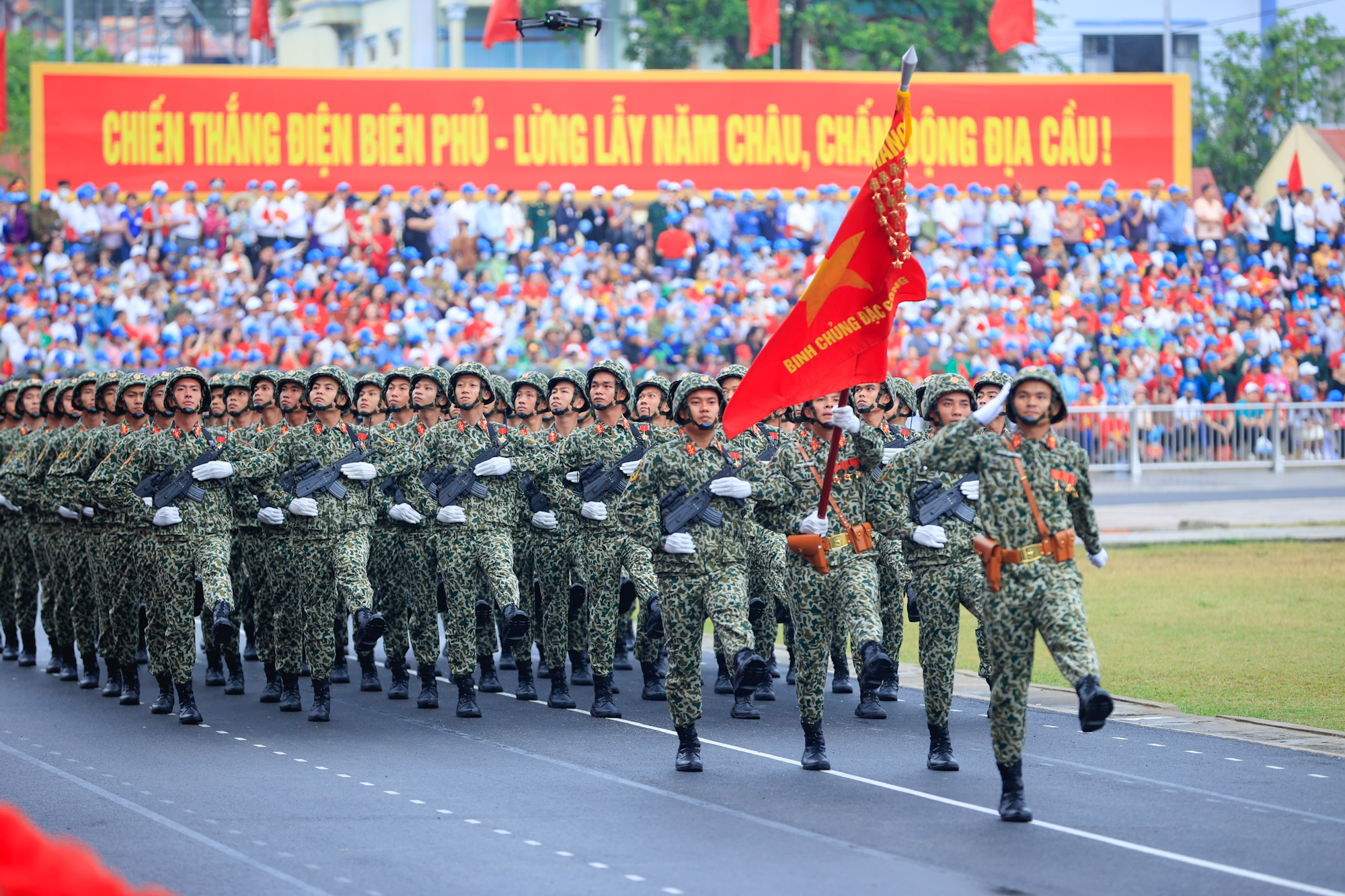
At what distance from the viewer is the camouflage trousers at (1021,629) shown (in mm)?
7914

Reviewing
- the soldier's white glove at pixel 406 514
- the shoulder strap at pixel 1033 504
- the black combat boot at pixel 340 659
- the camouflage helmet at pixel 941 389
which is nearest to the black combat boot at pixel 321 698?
the soldier's white glove at pixel 406 514

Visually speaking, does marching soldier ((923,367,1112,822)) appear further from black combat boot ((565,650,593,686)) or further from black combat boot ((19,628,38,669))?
black combat boot ((19,628,38,669))

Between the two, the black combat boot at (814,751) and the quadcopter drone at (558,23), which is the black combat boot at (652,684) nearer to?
the black combat boot at (814,751)

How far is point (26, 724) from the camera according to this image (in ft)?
36.9

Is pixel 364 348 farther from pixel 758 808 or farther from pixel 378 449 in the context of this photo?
pixel 758 808

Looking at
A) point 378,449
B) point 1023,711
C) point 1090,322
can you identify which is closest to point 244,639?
point 378,449

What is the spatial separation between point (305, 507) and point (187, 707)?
1.44 m

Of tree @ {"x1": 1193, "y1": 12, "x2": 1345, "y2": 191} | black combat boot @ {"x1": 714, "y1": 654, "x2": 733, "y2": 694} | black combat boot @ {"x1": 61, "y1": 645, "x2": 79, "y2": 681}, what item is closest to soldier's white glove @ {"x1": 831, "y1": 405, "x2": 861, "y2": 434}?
black combat boot @ {"x1": 714, "y1": 654, "x2": 733, "y2": 694}

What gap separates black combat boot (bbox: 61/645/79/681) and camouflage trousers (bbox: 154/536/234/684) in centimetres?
232

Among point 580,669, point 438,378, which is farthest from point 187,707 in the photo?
point 580,669

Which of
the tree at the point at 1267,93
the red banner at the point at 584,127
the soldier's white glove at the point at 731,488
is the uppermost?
the tree at the point at 1267,93

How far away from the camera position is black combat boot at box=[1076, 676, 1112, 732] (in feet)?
24.4

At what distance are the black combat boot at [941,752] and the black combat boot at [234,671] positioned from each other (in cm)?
551

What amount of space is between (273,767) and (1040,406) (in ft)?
14.6
